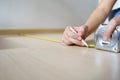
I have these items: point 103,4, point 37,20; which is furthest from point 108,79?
point 37,20

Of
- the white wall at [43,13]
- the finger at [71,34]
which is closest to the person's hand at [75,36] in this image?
the finger at [71,34]

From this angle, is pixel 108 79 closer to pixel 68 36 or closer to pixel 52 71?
pixel 52 71

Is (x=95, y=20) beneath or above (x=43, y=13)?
above

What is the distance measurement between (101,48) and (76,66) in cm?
28

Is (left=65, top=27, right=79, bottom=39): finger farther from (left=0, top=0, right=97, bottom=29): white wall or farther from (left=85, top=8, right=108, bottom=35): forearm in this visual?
(left=0, top=0, right=97, bottom=29): white wall

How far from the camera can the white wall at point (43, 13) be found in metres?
1.79

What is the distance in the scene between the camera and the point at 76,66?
468 millimetres

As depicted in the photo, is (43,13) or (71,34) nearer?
(71,34)

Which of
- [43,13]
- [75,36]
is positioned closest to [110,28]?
[75,36]

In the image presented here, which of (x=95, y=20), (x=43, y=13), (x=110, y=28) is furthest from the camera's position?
(x=43, y=13)

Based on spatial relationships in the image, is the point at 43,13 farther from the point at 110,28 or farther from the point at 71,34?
the point at 110,28

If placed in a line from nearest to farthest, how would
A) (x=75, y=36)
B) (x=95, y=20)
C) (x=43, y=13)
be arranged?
(x=75, y=36) < (x=95, y=20) < (x=43, y=13)

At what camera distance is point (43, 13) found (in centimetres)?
193

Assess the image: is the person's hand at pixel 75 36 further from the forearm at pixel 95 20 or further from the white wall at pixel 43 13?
the white wall at pixel 43 13
